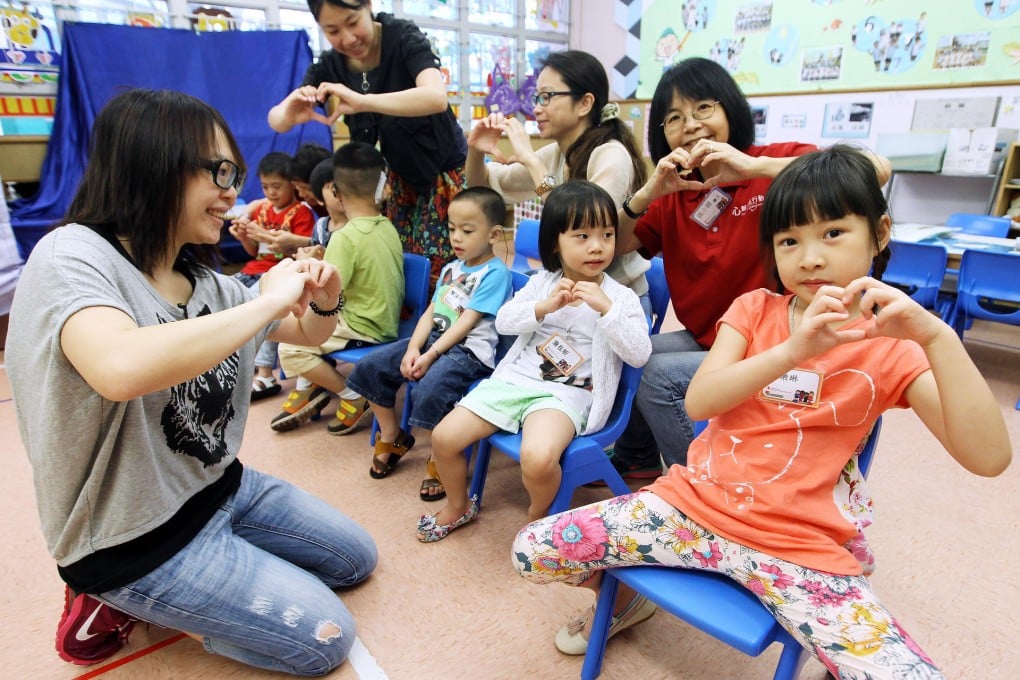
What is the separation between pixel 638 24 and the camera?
20.7ft

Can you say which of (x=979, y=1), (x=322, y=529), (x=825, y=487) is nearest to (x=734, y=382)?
(x=825, y=487)

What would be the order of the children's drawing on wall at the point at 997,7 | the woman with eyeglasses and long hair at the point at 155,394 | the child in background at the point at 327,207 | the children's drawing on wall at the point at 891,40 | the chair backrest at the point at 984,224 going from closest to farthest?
the woman with eyeglasses and long hair at the point at 155,394
the child in background at the point at 327,207
the chair backrest at the point at 984,224
the children's drawing on wall at the point at 997,7
the children's drawing on wall at the point at 891,40

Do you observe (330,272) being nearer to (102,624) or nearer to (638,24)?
(102,624)

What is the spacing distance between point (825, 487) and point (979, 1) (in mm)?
4655

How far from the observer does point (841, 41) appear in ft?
15.6

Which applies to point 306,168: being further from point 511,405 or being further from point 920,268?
point 920,268

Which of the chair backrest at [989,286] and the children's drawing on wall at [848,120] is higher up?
the children's drawing on wall at [848,120]

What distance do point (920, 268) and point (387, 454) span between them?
113 inches

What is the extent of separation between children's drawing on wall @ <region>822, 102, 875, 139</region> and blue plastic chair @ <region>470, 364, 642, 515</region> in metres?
4.31

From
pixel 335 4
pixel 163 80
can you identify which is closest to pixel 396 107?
pixel 335 4

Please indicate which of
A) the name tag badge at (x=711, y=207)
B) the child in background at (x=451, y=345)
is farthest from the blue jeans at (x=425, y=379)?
the name tag badge at (x=711, y=207)

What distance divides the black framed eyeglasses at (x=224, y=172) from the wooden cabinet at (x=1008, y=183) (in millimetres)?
4622

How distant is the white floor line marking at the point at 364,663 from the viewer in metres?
1.39

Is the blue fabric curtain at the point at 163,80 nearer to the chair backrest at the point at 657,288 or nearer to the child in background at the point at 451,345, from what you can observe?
the child in background at the point at 451,345
